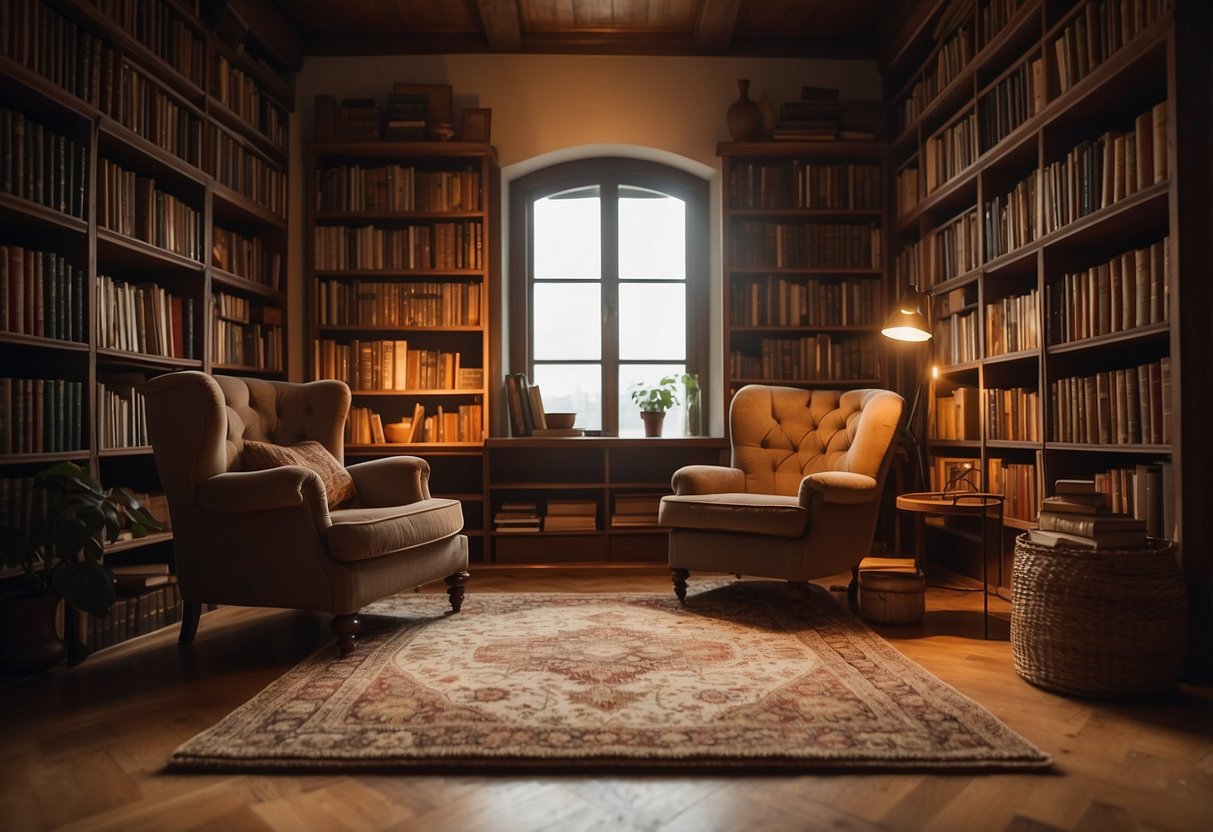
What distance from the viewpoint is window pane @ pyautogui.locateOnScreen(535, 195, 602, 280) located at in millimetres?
5301

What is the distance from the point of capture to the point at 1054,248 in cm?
327

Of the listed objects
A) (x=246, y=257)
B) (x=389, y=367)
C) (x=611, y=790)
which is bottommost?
(x=611, y=790)

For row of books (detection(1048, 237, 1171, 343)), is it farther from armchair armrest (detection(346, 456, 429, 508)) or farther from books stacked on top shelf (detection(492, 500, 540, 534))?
books stacked on top shelf (detection(492, 500, 540, 534))

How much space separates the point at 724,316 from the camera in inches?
191

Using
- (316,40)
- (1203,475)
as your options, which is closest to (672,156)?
(316,40)

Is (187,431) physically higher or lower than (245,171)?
lower

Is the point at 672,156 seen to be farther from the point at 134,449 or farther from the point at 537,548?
the point at 134,449

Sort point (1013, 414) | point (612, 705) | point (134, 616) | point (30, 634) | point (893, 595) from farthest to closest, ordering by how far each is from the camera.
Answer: point (1013, 414) → point (893, 595) → point (134, 616) → point (30, 634) → point (612, 705)

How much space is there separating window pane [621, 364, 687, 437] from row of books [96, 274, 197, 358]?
7.24ft

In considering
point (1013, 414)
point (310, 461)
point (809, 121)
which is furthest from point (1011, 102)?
point (310, 461)

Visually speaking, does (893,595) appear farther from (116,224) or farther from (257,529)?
(116,224)

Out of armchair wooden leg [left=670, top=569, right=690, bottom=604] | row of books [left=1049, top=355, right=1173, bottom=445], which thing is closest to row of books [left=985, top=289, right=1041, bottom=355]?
row of books [left=1049, top=355, right=1173, bottom=445]

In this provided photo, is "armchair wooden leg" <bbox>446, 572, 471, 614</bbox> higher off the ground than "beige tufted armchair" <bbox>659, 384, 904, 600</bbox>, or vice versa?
"beige tufted armchair" <bbox>659, 384, 904, 600</bbox>

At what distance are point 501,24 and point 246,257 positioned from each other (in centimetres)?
193
